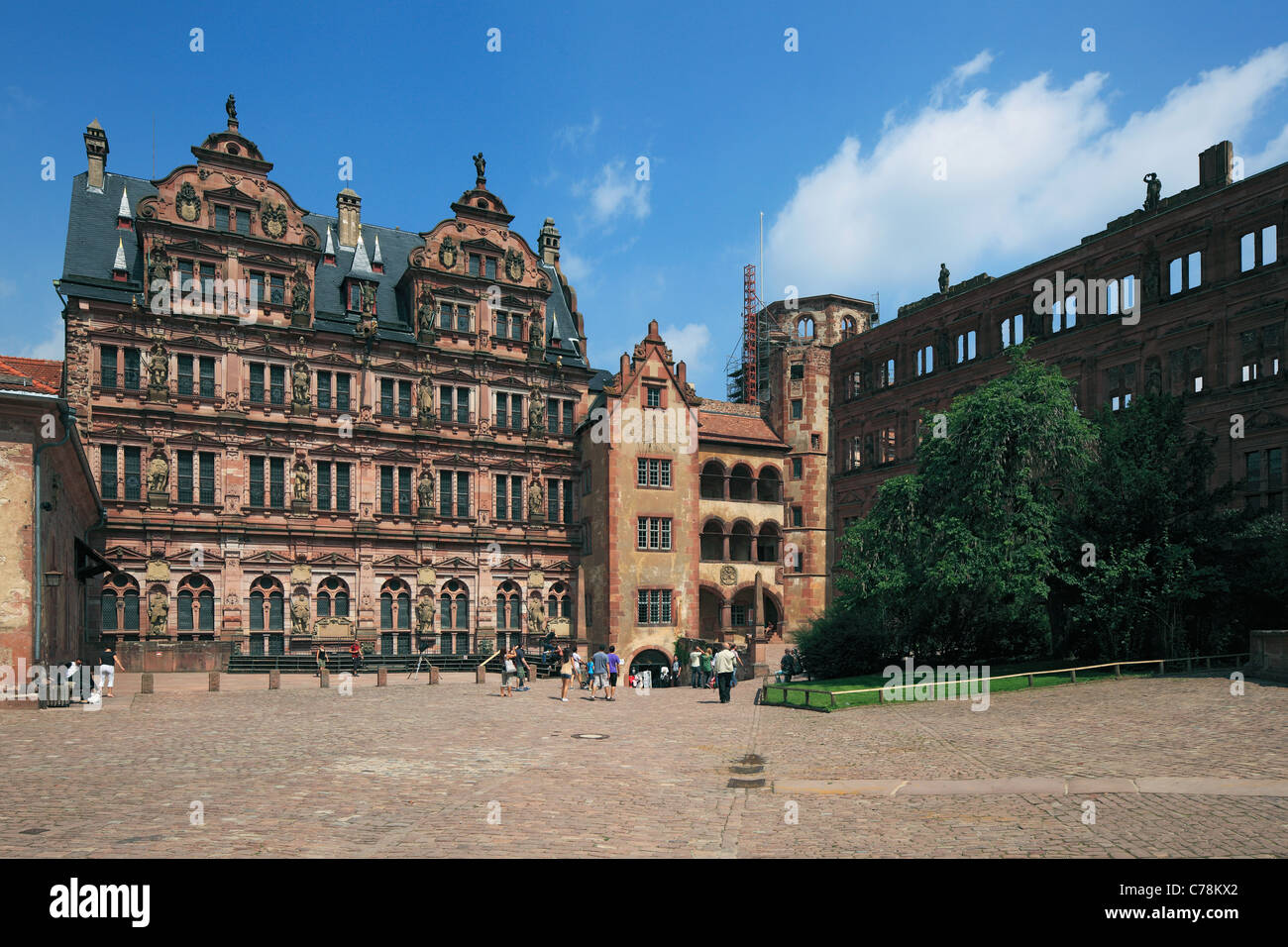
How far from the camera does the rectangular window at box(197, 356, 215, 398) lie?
4234cm

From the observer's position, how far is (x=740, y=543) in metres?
54.3

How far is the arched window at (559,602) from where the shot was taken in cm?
4934

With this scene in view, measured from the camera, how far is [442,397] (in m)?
47.8

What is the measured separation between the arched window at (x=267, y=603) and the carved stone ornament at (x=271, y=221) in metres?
16.4

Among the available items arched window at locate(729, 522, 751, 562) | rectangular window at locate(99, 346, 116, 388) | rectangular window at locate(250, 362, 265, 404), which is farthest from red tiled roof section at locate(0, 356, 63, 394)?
arched window at locate(729, 522, 751, 562)

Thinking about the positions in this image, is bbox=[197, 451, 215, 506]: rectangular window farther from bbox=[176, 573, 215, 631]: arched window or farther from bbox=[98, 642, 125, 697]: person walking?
bbox=[98, 642, 125, 697]: person walking

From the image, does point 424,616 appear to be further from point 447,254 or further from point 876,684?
point 876,684

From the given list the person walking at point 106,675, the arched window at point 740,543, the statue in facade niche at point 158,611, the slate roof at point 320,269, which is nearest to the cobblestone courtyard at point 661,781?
the person walking at point 106,675

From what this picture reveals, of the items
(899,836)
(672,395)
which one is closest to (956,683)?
(899,836)

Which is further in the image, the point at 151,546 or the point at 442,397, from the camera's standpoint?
the point at 442,397

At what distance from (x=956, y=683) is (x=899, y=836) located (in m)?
18.7

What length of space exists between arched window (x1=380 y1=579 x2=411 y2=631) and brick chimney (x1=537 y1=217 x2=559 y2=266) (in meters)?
23.6

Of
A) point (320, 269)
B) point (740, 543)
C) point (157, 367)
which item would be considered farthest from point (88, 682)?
point (740, 543)
